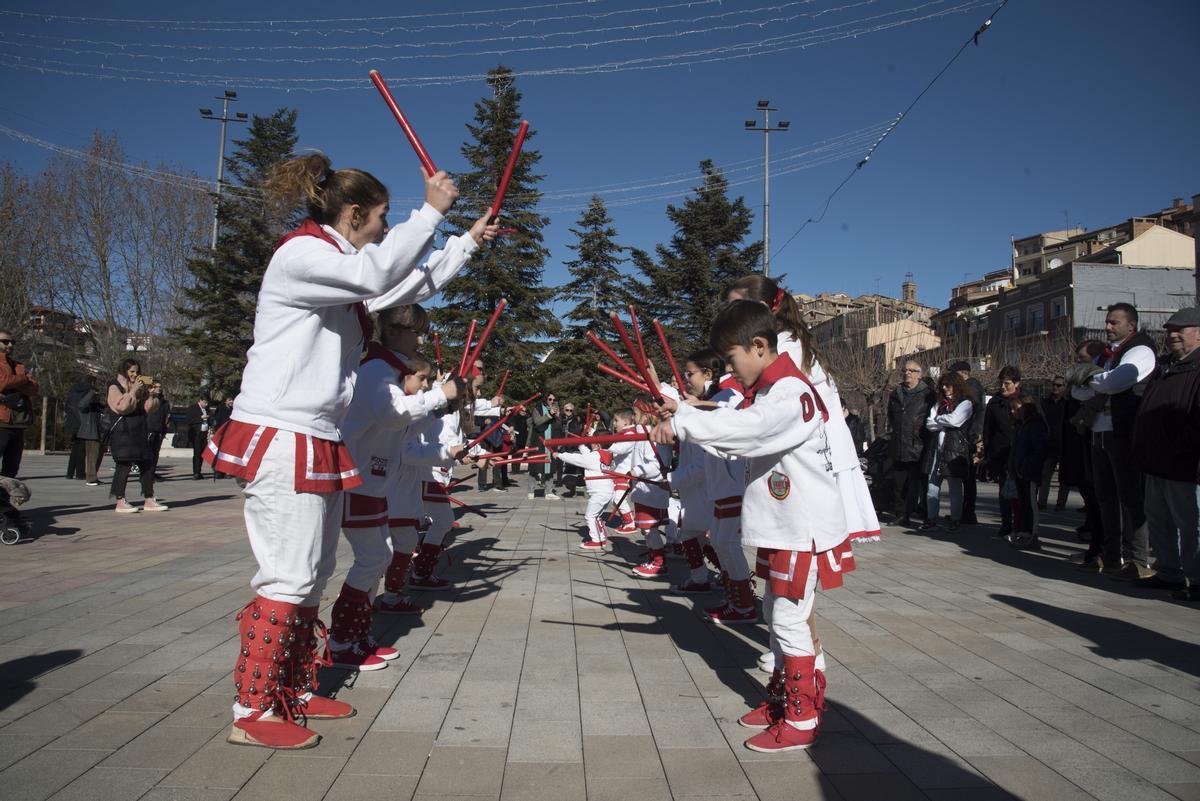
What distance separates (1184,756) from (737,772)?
1811 mm

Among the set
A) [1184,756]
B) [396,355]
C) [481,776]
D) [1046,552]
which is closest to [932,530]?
[1046,552]

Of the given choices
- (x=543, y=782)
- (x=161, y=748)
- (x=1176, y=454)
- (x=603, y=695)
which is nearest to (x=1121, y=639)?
(x=1176, y=454)

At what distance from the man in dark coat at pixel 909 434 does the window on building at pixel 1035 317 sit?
4169cm

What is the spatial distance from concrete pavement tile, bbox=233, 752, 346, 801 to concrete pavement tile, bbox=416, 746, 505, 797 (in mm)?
344

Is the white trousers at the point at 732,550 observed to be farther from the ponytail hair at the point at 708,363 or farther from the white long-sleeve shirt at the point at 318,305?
the white long-sleeve shirt at the point at 318,305

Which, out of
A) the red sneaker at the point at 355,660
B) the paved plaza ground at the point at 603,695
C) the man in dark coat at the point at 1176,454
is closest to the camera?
the paved plaza ground at the point at 603,695

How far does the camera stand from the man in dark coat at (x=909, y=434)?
10.5m

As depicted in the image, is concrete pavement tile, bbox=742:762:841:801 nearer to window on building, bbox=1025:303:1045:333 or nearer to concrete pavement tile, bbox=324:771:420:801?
concrete pavement tile, bbox=324:771:420:801

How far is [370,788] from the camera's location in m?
2.76

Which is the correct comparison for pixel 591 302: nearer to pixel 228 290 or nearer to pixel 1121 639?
pixel 228 290

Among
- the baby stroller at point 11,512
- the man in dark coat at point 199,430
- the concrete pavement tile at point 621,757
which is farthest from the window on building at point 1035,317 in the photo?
the concrete pavement tile at point 621,757

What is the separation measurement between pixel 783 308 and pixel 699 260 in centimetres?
3426

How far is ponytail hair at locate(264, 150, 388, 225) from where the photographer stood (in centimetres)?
341

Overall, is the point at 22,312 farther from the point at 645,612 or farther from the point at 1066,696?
the point at 1066,696
